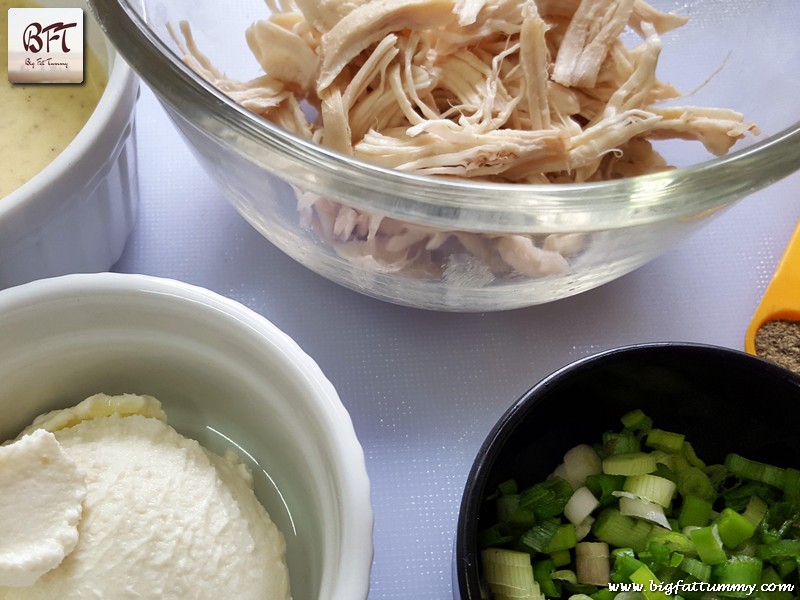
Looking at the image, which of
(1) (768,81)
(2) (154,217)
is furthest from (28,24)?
(1) (768,81)

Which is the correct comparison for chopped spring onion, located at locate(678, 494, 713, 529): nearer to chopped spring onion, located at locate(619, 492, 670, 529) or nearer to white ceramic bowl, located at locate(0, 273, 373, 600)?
chopped spring onion, located at locate(619, 492, 670, 529)

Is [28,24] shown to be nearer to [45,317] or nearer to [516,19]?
[45,317]

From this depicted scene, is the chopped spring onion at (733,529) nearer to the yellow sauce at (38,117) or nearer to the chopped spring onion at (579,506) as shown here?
the chopped spring onion at (579,506)

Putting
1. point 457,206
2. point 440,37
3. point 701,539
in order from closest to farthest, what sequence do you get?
point 457,206 → point 701,539 → point 440,37

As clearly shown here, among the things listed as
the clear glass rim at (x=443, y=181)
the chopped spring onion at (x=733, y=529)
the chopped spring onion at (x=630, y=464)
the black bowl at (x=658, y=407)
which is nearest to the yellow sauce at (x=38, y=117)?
the clear glass rim at (x=443, y=181)

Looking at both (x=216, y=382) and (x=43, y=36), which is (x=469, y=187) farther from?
(x=43, y=36)
